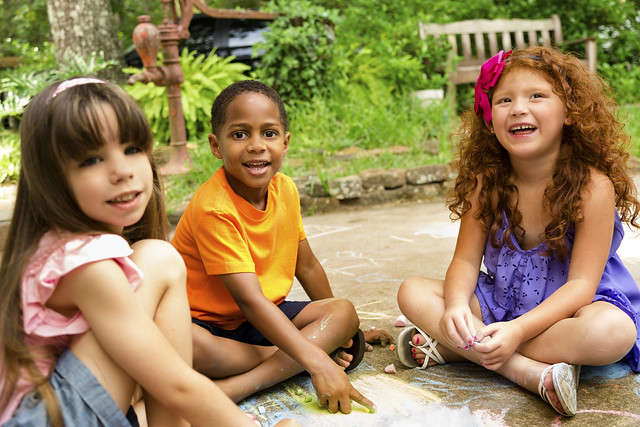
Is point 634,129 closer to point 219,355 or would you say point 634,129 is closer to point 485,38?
point 485,38

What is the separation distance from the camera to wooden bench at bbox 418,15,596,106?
251 inches

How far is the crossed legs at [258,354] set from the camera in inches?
66.3

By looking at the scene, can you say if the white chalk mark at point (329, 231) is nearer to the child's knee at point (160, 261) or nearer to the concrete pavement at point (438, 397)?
the concrete pavement at point (438, 397)

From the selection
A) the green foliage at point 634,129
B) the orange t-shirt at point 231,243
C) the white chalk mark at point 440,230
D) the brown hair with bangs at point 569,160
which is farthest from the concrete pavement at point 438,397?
the green foliage at point 634,129

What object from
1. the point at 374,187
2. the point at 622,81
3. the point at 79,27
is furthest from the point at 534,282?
the point at 622,81

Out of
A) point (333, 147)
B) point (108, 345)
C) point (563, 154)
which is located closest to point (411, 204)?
point (333, 147)

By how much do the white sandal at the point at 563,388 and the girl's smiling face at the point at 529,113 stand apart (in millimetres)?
611

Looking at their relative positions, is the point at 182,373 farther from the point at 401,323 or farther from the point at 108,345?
the point at 401,323

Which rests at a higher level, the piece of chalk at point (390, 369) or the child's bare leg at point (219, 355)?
the child's bare leg at point (219, 355)

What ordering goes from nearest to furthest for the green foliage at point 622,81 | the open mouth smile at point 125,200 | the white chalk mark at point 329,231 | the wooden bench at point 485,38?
1. the open mouth smile at point 125,200
2. the white chalk mark at point 329,231
3. the wooden bench at point 485,38
4. the green foliage at point 622,81

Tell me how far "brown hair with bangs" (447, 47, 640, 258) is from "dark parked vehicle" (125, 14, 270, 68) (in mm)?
4536

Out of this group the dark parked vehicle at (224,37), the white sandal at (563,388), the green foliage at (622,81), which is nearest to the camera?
the white sandal at (563,388)

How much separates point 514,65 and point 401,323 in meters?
0.94

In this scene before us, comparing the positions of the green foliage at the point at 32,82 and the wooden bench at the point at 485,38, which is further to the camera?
the wooden bench at the point at 485,38
